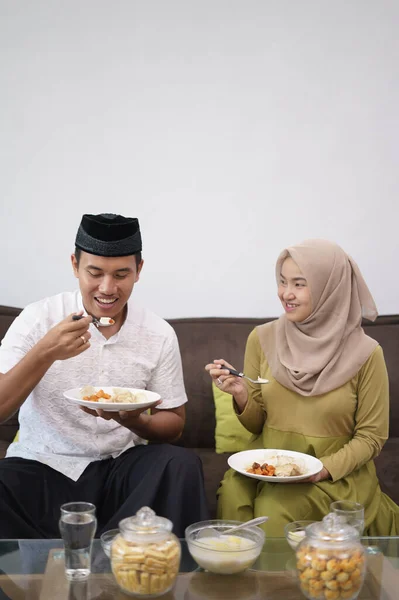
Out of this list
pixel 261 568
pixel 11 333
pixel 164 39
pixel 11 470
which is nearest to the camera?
pixel 261 568

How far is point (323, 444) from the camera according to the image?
2.33 meters

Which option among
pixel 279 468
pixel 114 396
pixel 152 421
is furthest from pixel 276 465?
pixel 114 396

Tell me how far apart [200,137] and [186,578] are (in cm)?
202

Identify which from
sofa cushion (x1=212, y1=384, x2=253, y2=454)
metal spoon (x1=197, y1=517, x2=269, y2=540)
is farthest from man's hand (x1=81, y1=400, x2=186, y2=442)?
metal spoon (x1=197, y1=517, x2=269, y2=540)

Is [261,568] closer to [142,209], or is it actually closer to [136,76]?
[142,209]

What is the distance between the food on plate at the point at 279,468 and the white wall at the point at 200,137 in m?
1.13

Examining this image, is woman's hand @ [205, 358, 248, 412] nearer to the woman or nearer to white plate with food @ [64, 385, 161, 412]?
the woman

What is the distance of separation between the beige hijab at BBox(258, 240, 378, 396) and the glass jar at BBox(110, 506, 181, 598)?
99cm

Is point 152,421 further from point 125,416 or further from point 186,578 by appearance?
point 186,578

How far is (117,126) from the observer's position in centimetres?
315

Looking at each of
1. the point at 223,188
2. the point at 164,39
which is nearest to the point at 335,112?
the point at 223,188

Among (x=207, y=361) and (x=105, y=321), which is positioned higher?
(x=105, y=321)

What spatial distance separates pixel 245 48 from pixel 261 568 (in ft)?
7.20

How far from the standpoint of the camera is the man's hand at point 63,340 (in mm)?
2010
